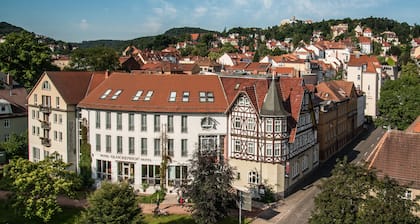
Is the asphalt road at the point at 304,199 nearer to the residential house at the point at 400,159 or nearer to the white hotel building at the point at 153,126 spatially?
the residential house at the point at 400,159

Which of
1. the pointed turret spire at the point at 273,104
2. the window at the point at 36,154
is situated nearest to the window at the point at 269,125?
the pointed turret spire at the point at 273,104

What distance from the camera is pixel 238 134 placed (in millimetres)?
45094

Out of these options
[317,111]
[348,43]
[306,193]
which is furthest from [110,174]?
[348,43]

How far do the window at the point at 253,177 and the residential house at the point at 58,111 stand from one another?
1767 cm

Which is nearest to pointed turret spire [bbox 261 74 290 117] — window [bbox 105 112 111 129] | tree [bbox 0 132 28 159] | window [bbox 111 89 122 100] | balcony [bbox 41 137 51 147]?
window [bbox 111 89 122 100]

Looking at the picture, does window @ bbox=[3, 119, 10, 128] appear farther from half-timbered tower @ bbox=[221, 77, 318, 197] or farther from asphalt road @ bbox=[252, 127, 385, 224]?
asphalt road @ bbox=[252, 127, 385, 224]

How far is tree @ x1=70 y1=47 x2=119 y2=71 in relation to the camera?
Answer: 77.2 meters

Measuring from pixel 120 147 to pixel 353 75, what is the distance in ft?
200

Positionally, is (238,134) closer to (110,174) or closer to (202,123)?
(202,123)

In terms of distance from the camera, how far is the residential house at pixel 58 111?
49.4 m

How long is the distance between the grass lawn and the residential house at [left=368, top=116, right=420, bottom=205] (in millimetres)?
23561

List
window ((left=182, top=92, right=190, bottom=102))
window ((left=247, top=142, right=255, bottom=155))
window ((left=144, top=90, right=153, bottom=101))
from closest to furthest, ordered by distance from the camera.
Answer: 1. window ((left=247, top=142, right=255, bottom=155))
2. window ((left=182, top=92, right=190, bottom=102))
3. window ((left=144, top=90, right=153, bottom=101))

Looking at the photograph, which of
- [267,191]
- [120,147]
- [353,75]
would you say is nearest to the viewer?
[267,191]

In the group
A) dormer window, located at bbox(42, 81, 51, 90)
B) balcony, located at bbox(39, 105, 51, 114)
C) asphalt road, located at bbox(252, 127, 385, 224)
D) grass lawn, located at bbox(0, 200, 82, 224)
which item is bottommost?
grass lawn, located at bbox(0, 200, 82, 224)
